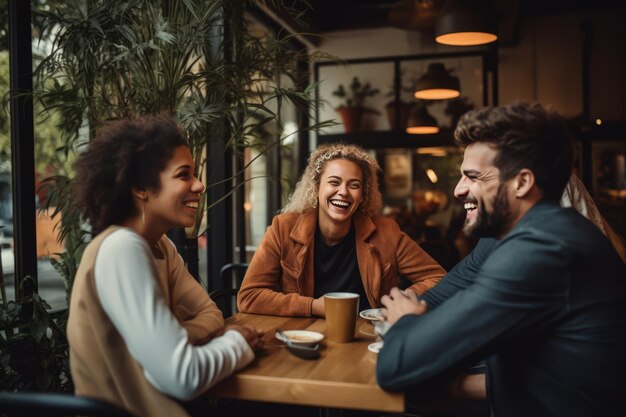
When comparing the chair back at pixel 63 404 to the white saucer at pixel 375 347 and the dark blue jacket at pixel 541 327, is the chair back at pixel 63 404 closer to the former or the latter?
the dark blue jacket at pixel 541 327

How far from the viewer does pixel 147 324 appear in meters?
1.33

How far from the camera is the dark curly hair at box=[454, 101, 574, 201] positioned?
1.54 meters

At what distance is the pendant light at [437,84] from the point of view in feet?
18.9

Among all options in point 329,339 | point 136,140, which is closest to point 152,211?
point 136,140

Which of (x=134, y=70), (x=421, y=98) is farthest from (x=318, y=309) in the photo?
(x=421, y=98)

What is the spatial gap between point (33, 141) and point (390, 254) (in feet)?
5.22

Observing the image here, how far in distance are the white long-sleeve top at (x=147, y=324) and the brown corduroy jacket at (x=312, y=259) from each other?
1084mm

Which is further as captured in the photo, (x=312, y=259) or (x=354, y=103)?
(x=354, y=103)

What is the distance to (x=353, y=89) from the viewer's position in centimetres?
714

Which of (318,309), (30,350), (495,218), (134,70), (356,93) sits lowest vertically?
(30,350)

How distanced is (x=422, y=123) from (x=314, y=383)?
540 centimetres

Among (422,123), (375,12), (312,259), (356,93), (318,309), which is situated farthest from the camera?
(356,93)

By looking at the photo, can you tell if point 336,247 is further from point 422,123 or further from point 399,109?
point 399,109

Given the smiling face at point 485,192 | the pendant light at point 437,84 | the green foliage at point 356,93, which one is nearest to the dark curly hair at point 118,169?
the smiling face at point 485,192
